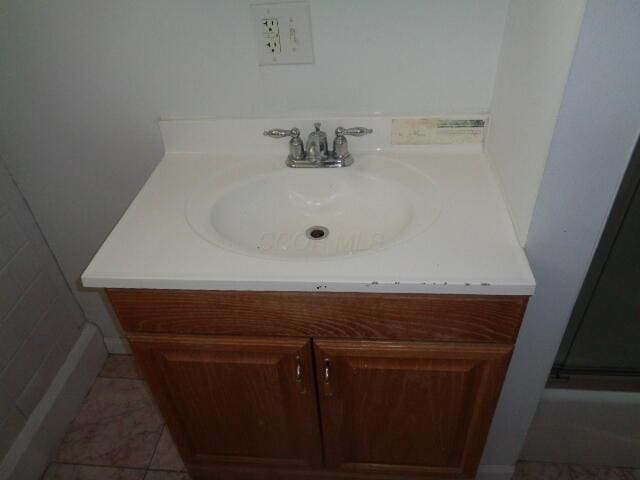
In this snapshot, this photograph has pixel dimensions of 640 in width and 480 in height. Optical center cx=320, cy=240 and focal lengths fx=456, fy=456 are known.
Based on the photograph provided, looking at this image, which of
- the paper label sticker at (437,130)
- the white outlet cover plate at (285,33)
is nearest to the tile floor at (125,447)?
the paper label sticker at (437,130)

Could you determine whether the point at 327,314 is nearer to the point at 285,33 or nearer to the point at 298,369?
the point at 298,369

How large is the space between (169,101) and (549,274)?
35.2 inches

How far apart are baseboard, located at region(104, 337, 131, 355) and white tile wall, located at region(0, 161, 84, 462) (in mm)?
190

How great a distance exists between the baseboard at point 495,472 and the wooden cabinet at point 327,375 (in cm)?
17

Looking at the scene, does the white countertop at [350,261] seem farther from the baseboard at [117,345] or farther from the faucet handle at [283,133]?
the baseboard at [117,345]

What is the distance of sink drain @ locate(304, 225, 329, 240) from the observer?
3.23 feet

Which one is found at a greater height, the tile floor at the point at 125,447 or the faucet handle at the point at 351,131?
the faucet handle at the point at 351,131

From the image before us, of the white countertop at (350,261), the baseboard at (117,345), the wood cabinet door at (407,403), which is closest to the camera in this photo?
the white countertop at (350,261)

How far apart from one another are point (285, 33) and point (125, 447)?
1.28 m

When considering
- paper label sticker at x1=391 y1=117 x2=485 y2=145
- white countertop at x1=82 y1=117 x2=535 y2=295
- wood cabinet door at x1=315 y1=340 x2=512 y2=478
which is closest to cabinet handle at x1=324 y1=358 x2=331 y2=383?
wood cabinet door at x1=315 y1=340 x2=512 y2=478

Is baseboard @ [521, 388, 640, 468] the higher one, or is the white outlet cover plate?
the white outlet cover plate

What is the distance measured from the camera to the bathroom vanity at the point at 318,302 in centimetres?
77

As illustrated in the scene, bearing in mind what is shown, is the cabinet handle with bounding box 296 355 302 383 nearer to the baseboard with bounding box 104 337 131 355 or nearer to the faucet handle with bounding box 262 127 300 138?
the faucet handle with bounding box 262 127 300 138

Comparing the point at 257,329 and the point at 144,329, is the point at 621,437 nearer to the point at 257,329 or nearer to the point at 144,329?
the point at 257,329
